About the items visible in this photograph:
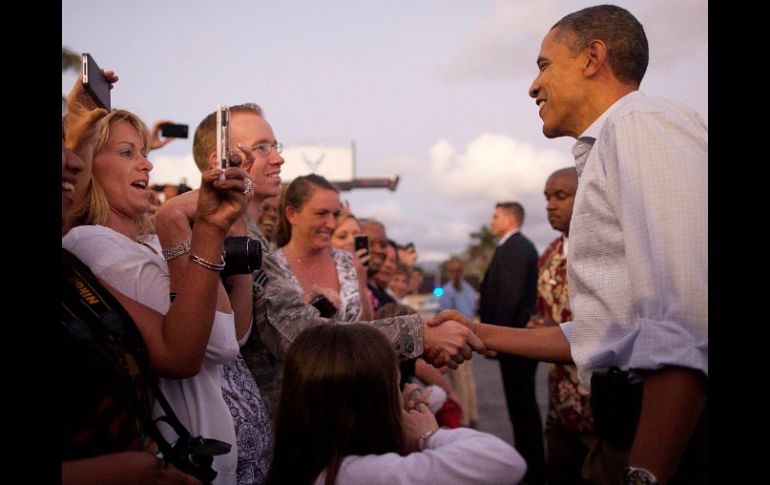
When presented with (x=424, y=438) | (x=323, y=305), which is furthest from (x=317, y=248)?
(x=424, y=438)

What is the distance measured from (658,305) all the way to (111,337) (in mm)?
1338

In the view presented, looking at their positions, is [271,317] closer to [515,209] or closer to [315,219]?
[315,219]

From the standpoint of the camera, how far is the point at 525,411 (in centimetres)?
682

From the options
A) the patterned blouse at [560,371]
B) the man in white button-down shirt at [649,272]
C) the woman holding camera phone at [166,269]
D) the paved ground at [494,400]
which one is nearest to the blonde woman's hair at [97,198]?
the woman holding camera phone at [166,269]

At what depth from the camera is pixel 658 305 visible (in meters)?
1.97

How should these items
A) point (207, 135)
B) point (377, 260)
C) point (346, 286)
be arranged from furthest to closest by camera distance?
1. point (377, 260)
2. point (346, 286)
3. point (207, 135)

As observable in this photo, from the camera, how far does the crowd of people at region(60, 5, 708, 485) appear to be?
1.90 meters

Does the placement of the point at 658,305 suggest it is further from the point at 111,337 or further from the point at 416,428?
the point at 111,337

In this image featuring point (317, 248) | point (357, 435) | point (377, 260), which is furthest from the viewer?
point (377, 260)

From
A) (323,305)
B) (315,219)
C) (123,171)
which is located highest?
(123,171)

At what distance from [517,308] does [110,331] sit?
5.97 metres

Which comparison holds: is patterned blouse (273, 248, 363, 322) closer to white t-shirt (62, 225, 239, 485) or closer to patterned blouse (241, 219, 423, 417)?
patterned blouse (241, 219, 423, 417)

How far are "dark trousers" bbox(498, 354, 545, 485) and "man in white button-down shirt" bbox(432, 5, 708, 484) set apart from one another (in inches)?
181
